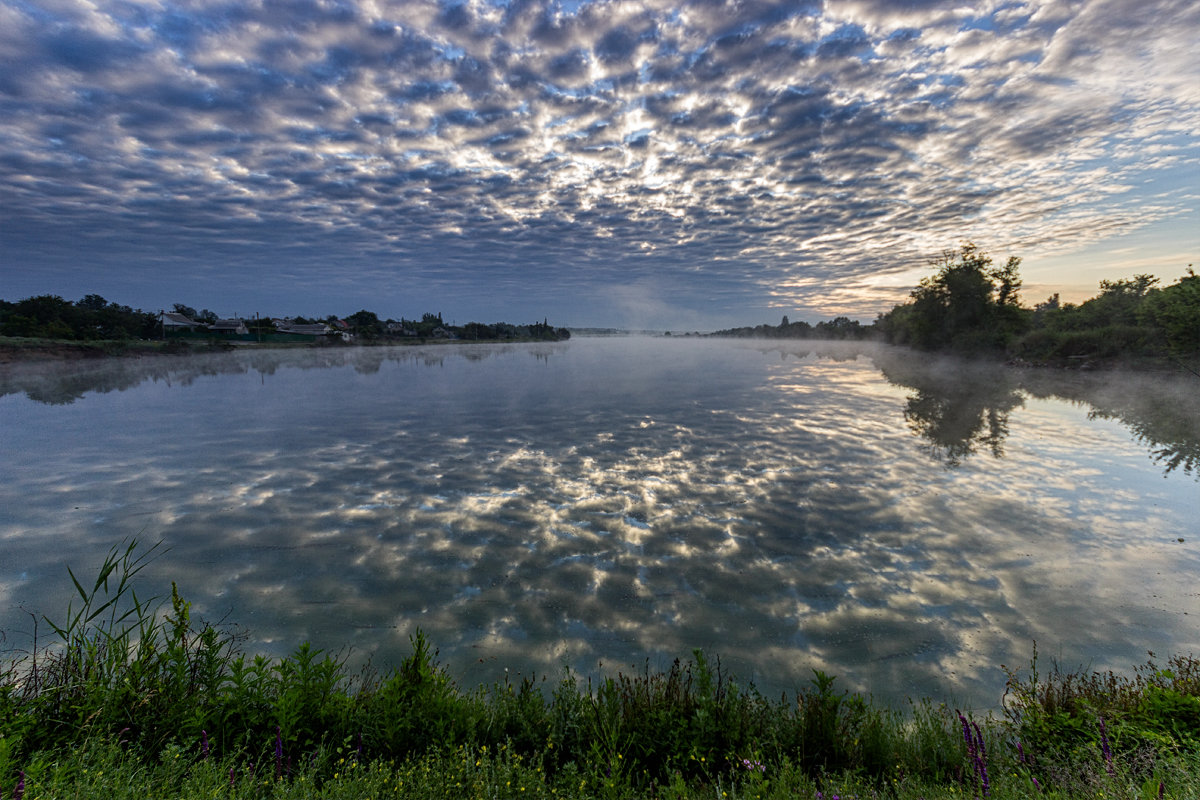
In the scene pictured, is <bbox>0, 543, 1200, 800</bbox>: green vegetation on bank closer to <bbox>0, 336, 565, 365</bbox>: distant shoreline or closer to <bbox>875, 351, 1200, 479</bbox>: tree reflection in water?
<bbox>875, 351, 1200, 479</bbox>: tree reflection in water

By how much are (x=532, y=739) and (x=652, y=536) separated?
5685mm

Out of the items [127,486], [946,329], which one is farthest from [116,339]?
[946,329]

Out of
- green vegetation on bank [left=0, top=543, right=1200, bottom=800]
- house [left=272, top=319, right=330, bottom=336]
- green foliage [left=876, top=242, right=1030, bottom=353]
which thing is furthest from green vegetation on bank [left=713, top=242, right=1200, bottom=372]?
house [left=272, top=319, right=330, bottom=336]

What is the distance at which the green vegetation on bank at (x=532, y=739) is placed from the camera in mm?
3691

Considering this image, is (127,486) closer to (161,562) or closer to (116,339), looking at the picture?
(161,562)

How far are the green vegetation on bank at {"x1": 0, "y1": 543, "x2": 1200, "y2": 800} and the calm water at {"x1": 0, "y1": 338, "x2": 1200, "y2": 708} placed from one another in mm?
1262

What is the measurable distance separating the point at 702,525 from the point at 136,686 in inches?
362

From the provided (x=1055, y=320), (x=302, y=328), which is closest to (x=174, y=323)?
(x=302, y=328)

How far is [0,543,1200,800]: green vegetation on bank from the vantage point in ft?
12.1

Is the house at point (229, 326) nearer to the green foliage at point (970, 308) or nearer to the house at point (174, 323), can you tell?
the house at point (174, 323)

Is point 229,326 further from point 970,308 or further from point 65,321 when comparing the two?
point 970,308

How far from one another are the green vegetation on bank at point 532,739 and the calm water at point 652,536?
4.14 feet

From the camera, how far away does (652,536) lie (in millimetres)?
9961

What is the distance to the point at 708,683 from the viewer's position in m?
4.63
